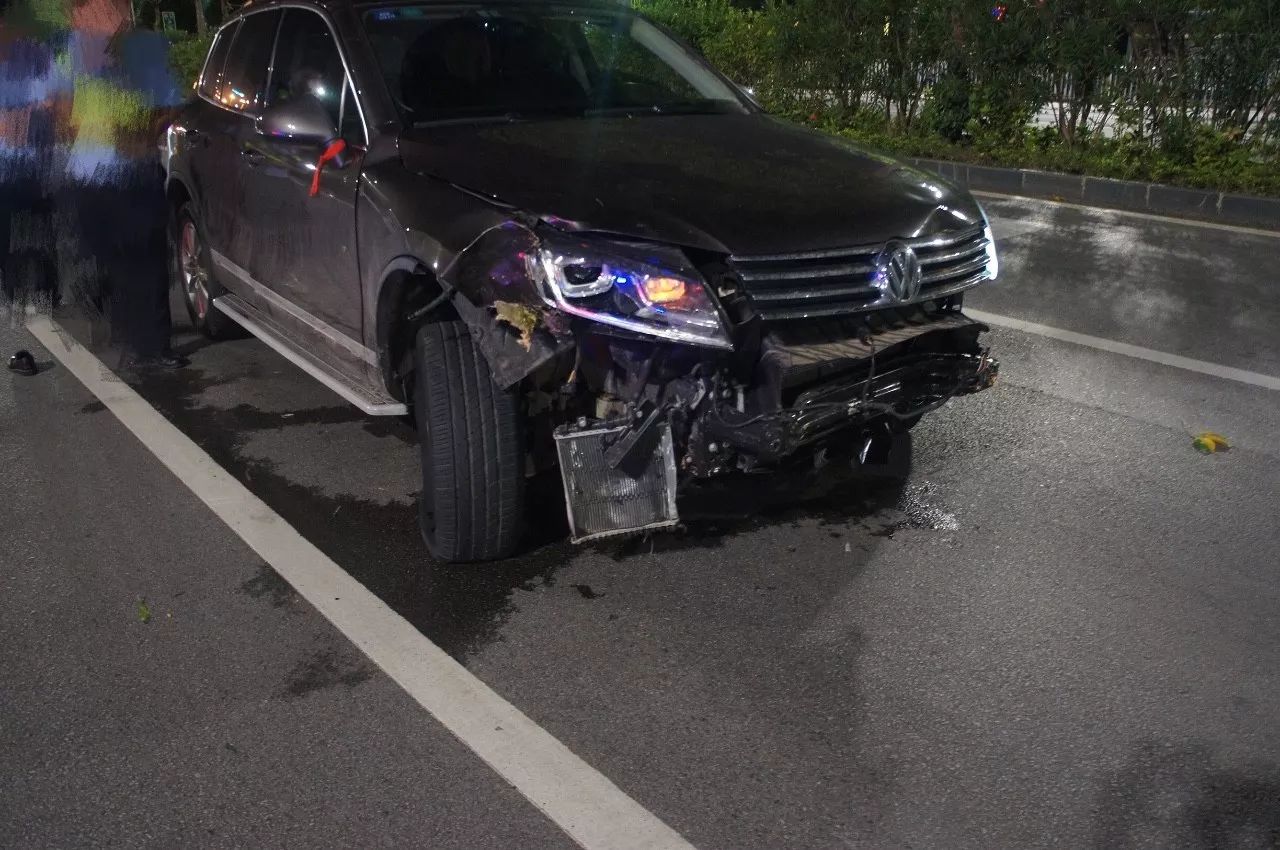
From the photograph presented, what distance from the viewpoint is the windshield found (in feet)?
15.5

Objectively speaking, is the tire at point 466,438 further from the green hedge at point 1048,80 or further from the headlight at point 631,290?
the green hedge at point 1048,80

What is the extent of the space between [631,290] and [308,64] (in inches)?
91.3

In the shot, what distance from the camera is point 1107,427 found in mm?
5453

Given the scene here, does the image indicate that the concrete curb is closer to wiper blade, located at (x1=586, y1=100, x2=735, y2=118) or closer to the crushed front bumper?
wiper blade, located at (x1=586, y1=100, x2=735, y2=118)

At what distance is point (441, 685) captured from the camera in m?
3.47

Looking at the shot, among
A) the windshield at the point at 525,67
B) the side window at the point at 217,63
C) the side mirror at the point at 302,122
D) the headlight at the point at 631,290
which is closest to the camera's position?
the headlight at the point at 631,290

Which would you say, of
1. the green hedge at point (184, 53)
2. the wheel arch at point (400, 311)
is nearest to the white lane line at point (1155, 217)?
the wheel arch at point (400, 311)

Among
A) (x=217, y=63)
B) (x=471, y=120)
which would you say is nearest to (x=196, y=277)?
(x=217, y=63)

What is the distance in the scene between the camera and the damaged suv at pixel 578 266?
11.8 feet

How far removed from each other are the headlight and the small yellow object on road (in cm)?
271

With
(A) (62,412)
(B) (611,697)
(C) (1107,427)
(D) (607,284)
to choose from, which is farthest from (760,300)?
(A) (62,412)

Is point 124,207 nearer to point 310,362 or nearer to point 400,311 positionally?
point 310,362

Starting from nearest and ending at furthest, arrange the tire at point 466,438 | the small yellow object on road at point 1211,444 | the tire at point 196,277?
the tire at point 466,438, the small yellow object on road at point 1211,444, the tire at point 196,277

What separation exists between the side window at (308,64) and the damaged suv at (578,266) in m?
0.02
